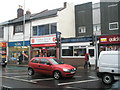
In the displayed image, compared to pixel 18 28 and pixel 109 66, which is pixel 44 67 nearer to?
pixel 109 66

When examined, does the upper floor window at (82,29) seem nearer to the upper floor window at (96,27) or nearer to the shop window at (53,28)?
the upper floor window at (96,27)

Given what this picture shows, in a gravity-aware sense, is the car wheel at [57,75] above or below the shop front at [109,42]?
below

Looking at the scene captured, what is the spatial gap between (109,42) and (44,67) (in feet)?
35.4

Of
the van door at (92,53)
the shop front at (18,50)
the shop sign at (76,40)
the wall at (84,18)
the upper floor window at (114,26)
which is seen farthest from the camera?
the shop front at (18,50)

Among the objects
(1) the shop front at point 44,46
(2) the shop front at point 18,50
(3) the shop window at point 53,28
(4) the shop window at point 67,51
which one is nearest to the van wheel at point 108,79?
(4) the shop window at point 67,51

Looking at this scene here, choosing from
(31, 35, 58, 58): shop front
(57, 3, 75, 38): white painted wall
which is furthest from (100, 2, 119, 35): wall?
(31, 35, 58, 58): shop front

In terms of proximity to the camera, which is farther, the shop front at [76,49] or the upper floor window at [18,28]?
the upper floor window at [18,28]

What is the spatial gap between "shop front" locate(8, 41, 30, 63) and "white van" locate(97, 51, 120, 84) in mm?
19833

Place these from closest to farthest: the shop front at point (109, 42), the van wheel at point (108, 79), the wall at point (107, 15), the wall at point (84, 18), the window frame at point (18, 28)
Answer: the van wheel at point (108, 79), the shop front at point (109, 42), the wall at point (107, 15), the wall at point (84, 18), the window frame at point (18, 28)

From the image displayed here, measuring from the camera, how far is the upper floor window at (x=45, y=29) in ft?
87.0

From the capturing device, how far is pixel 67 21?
27547 mm

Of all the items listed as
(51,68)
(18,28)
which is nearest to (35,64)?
(51,68)

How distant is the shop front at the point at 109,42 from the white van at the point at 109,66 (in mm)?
11097

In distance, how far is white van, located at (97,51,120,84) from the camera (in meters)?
9.56
